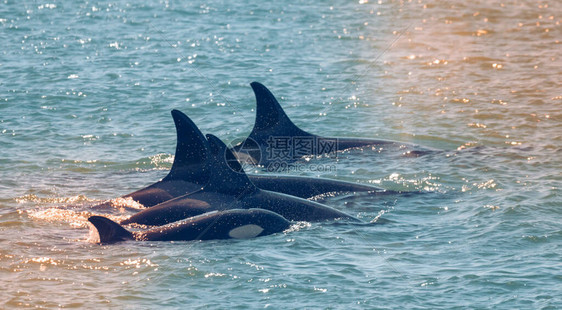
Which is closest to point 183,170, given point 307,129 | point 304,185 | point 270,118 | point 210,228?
point 210,228

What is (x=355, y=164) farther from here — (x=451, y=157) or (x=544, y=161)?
(x=544, y=161)

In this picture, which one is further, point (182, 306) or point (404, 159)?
point (404, 159)

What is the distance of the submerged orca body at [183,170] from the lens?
640 inches

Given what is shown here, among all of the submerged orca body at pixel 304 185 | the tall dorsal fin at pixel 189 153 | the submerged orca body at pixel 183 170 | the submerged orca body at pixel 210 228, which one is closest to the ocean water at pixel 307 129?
the submerged orca body at pixel 210 228

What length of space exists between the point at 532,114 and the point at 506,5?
1996 cm

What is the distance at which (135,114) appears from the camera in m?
26.7

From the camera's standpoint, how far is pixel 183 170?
672 inches

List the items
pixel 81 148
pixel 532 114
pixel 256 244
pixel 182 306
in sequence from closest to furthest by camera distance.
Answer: pixel 182 306
pixel 256 244
pixel 81 148
pixel 532 114

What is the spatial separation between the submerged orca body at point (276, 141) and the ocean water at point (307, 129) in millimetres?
641

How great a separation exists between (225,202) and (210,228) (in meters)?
0.87

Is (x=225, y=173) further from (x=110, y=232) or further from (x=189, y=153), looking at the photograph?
(x=110, y=232)

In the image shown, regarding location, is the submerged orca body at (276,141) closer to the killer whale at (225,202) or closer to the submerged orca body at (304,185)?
the submerged orca body at (304,185)

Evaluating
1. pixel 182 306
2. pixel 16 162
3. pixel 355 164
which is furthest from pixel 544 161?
pixel 16 162

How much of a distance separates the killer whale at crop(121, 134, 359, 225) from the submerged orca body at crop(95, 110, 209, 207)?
0.52m
